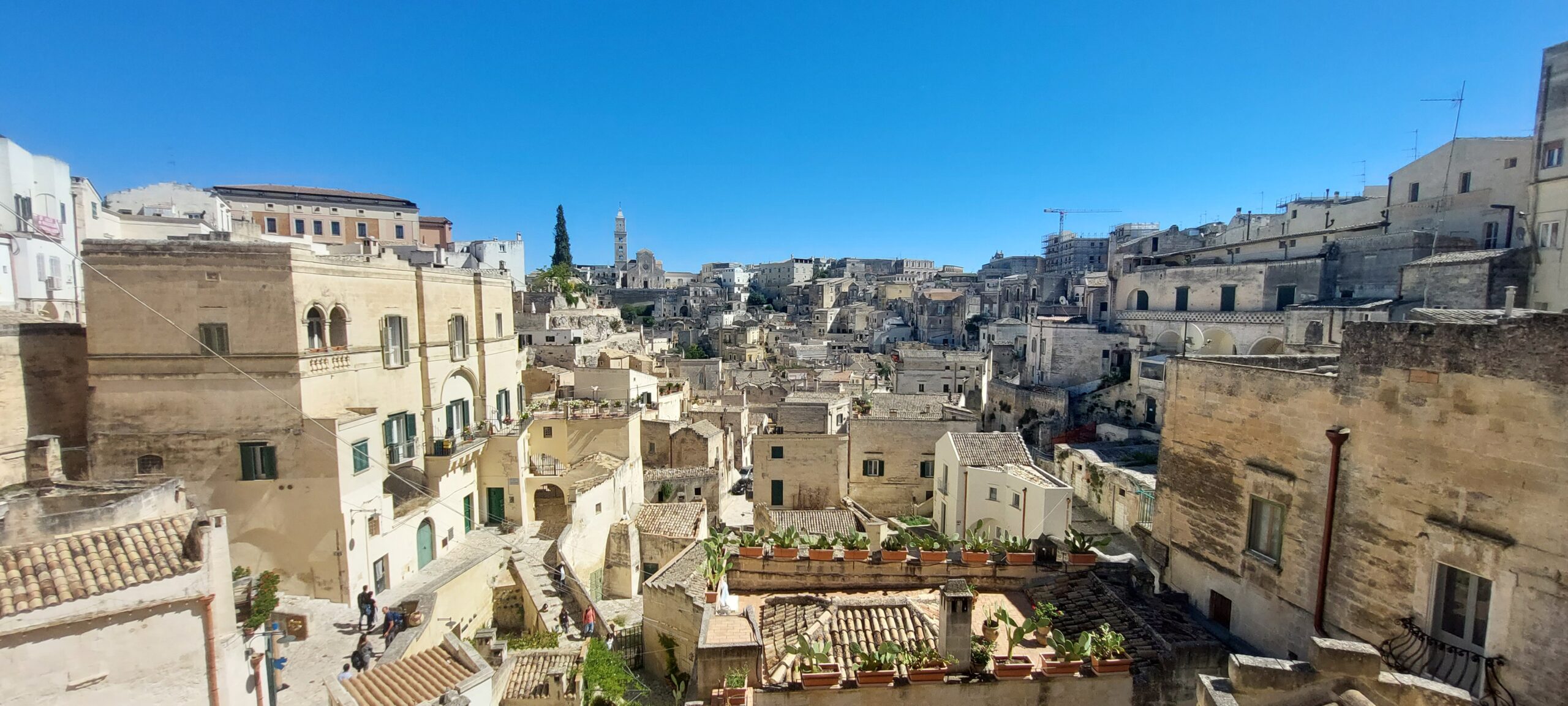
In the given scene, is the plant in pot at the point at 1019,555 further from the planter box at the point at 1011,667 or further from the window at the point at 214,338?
the window at the point at 214,338

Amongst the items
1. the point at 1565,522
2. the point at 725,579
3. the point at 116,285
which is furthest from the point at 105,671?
the point at 1565,522

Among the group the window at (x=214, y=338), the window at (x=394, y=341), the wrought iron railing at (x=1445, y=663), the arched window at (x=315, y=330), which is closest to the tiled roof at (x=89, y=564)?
the window at (x=214, y=338)

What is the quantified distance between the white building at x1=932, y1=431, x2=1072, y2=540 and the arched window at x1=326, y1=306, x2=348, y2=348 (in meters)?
18.2

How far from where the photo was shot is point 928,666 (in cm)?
741

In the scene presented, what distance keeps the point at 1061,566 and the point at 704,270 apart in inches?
5618

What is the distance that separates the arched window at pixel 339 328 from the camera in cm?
1605

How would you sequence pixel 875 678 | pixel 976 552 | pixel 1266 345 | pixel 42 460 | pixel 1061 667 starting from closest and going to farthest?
pixel 875 678 → pixel 1061 667 → pixel 976 552 → pixel 42 460 → pixel 1266 345

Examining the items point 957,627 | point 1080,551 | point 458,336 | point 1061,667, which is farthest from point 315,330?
point 1080,551

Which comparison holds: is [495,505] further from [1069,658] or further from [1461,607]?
[1461,607]

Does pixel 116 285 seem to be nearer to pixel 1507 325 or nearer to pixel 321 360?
pixel 321 360

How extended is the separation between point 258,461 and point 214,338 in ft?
9.40

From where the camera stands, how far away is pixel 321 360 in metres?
15.3

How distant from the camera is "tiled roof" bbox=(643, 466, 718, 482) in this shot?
2747cm

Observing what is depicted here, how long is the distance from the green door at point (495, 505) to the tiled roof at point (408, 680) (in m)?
10.6
